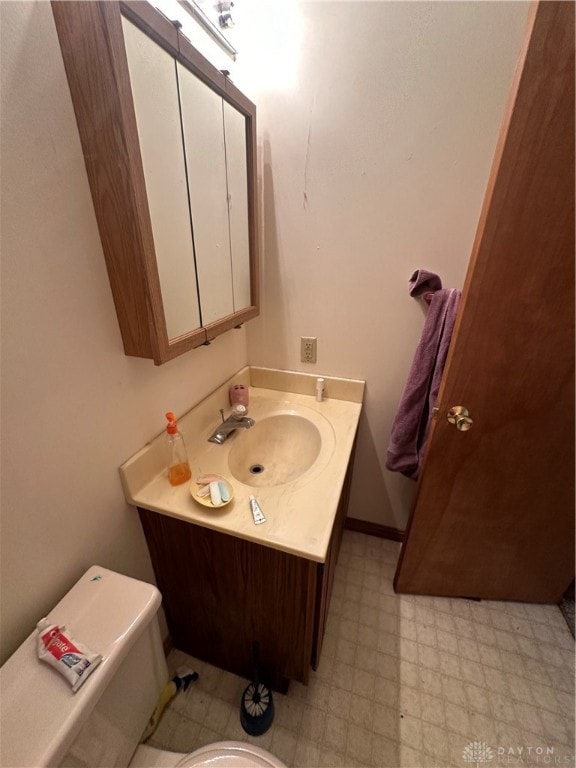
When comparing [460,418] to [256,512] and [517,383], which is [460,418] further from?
[256,512]

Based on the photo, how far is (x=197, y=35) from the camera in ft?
2.54

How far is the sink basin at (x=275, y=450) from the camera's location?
109cm

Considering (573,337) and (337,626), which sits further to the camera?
(337,626)

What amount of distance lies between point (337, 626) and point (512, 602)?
79cm

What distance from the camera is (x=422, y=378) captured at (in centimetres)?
109

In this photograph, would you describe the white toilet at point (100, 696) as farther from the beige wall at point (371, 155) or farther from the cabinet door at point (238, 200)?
the beige wall at point (371, 155)

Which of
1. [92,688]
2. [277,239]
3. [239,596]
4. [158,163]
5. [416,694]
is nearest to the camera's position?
[92,688]

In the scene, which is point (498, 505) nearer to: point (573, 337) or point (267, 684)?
A: point (573, 337)

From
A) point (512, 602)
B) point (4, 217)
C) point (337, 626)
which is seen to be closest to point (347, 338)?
point (4, 217)

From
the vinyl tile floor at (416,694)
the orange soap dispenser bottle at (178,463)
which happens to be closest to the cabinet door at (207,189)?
the orange soap dispenser bottle at (178,463)

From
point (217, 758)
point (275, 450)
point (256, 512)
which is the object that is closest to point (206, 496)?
point (256, 512)

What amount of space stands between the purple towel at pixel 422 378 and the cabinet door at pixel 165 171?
30.1 inches

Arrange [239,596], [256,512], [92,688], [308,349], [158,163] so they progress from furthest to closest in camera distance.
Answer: [308,349] → [239,596] → [256,512] → [158,163] → [92,688]

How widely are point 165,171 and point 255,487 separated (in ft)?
2.66
